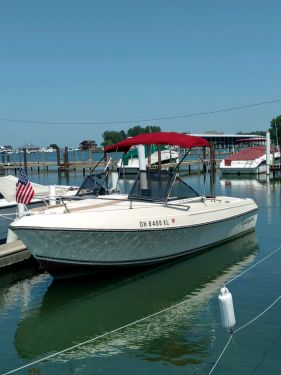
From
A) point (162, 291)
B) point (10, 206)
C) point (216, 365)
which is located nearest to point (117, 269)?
point (162, 291)

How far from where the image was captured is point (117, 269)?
11.1m

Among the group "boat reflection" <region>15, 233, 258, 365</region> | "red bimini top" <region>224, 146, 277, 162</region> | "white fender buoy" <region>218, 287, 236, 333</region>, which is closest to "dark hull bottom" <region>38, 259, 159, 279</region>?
"boat reflection" <region>15, 233, 258, 365</region>

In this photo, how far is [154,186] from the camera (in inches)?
484

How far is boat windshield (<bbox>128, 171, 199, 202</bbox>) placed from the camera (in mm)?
12188

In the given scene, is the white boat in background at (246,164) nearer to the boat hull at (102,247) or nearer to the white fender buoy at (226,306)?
the boat hull at (102,247)

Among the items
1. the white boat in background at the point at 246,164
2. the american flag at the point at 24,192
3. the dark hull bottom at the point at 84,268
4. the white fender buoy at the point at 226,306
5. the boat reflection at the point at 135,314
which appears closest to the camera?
the white fender buoy at the point at 226,306

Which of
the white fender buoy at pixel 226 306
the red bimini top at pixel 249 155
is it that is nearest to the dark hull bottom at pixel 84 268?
the white fender buoy at pixel 226 306

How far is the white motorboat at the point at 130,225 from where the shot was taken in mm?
10008

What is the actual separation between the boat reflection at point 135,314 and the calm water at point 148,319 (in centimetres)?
2

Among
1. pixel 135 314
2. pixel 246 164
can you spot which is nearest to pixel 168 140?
pixel 135 314

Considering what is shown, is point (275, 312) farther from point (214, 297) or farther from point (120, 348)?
point (120, 348)

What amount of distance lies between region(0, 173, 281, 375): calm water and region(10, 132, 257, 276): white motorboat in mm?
619

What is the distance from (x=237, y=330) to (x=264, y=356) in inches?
38.1

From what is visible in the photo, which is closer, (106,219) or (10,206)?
(106,219)
